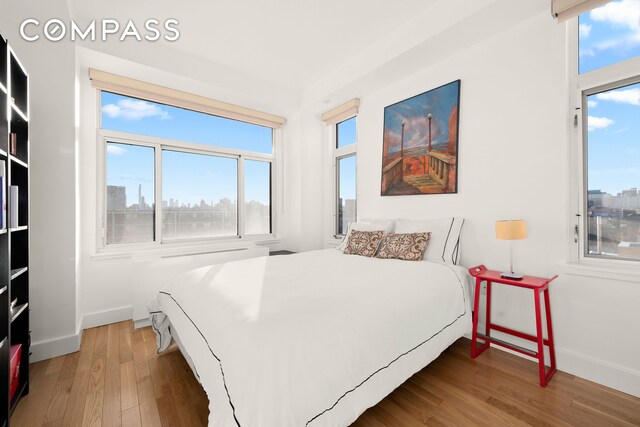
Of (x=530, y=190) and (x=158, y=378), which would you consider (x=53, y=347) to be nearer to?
(x=158, y=378)

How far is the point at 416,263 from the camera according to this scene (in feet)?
7.55

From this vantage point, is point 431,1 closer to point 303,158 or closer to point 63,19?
point 303,158

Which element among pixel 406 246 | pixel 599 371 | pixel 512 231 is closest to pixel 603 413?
pixel 599 371

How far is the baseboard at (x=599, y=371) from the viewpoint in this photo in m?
1.74

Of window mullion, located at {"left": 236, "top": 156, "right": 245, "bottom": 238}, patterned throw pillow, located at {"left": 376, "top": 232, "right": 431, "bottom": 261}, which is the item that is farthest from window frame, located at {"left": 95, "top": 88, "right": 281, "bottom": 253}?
patterned throw pillow, located at {"left": 376, "top": 232, "right": 431, "bottom": 261}

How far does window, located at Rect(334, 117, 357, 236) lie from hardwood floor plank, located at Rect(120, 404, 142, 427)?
285 centimetres

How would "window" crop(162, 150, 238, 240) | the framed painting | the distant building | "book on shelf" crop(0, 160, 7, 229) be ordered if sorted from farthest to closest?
"window" crop(162, 150, 238, 240) → the distant building → the framed painting → "book on shelf" crop(0, 160, 7, 229)

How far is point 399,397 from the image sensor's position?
1.70m

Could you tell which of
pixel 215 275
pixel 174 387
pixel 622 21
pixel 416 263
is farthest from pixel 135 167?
pixel 622 21

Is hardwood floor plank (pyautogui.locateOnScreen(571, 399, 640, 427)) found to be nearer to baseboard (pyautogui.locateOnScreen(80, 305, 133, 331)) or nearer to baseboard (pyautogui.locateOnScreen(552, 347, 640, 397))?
baseboard (pyautogui.locateOnScreen(552, 347, 640, 397))

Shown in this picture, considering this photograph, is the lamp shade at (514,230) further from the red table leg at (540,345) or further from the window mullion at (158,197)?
the window mullion at (158,197)

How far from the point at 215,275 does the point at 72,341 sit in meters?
1.43

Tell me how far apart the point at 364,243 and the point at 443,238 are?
2.39 ft

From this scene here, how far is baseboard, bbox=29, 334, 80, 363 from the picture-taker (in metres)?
2.13
